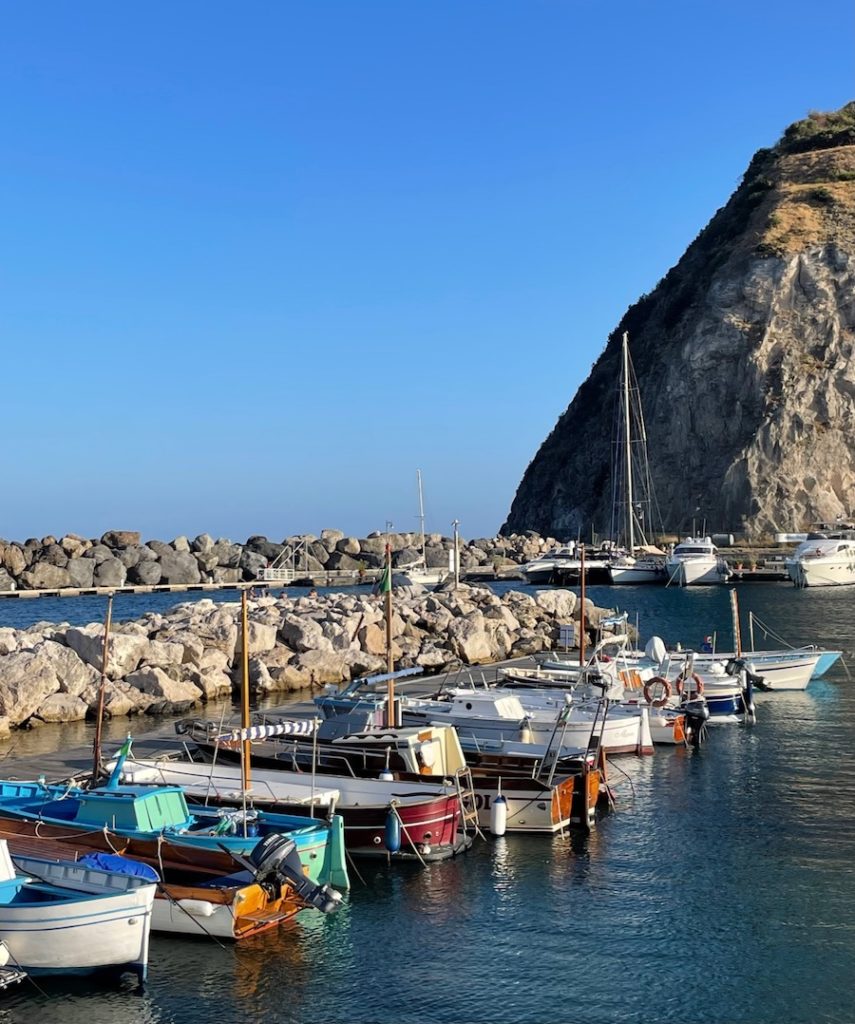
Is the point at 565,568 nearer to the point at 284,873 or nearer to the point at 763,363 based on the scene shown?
the point at 763,363

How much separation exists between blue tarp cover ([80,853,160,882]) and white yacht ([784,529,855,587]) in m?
72.2

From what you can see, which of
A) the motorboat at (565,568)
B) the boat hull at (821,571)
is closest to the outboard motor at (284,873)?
the boat hull at (821,571)

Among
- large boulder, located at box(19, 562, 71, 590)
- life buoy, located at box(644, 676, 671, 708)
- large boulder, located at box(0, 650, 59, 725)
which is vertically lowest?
life buoy, located at box(644, 676, 671, 708)

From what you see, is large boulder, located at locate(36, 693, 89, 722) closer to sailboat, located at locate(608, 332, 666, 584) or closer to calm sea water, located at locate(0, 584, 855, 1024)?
calm sea water, located at locate(0, 584, 855, 1024)

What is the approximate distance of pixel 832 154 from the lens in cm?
11669

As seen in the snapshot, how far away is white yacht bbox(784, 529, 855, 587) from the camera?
8112cm

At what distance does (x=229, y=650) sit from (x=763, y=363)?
7509cm

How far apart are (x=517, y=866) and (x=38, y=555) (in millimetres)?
91817

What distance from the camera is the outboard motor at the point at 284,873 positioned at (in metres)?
15.4

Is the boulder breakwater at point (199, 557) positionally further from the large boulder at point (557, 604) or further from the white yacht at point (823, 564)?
the large boulder at point (557, 604)

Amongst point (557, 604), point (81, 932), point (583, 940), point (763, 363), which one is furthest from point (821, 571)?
point (81, 932)

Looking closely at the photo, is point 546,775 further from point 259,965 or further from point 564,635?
point 564,635

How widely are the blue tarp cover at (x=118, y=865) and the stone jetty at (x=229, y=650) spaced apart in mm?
16065

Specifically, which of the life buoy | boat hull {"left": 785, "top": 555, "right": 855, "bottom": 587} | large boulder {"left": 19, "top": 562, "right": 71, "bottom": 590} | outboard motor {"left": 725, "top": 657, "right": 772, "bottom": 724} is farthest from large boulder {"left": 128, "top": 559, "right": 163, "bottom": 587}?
the life buoy
